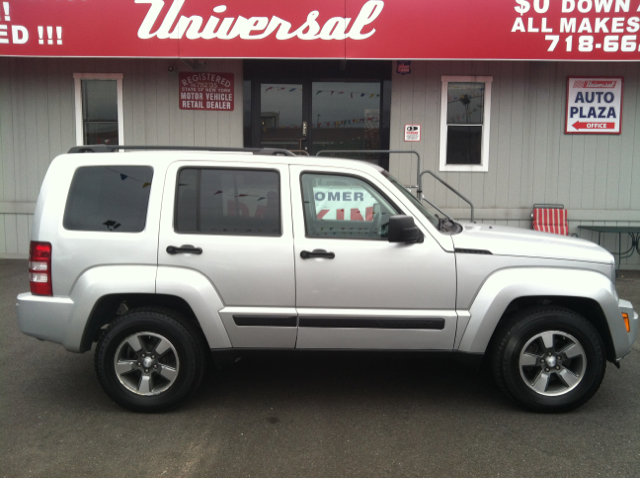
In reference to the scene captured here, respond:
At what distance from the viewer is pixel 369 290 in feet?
13.0

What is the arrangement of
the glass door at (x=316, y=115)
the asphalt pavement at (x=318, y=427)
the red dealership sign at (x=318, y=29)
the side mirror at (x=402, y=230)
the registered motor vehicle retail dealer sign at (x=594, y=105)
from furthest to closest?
the glass door at (x=316, y=115) < the registered motor vehicle retail dealer sign at (x=594, y=105) < the red dealership sign at (x=318, y=29) < the side mirror at (x=402, y=230) < the asphalt pavement at (x=318, y=427)

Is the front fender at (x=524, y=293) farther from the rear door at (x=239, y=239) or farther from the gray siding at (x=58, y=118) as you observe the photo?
the gray siding at (x=58, y=118)

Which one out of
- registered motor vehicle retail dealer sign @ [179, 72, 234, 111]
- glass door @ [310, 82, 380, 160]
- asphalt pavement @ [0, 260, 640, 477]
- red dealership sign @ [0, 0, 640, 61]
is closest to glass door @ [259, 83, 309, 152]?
glass door @ [310, 82, 380, 160]

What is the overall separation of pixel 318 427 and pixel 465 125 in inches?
293

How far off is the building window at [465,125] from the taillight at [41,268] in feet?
24.3

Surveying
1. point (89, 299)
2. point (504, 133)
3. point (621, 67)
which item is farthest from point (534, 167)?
point (89, 299)

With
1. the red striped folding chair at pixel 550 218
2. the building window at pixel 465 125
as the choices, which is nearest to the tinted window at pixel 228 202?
the building window at pixel 465 125

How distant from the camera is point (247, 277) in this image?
3963 mm

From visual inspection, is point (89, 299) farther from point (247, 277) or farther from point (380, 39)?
point (380, 39)

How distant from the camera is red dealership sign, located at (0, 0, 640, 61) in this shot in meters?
8.68

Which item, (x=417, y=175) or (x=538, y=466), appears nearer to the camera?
(x=538, y=466)

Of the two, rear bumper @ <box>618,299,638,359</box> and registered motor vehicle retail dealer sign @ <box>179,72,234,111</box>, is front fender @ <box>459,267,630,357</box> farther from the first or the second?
registered motor vehicle retail dealer sign @ <box>179,72,234,111</box>

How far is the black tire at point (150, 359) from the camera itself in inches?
157

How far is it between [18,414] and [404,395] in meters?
2.86
